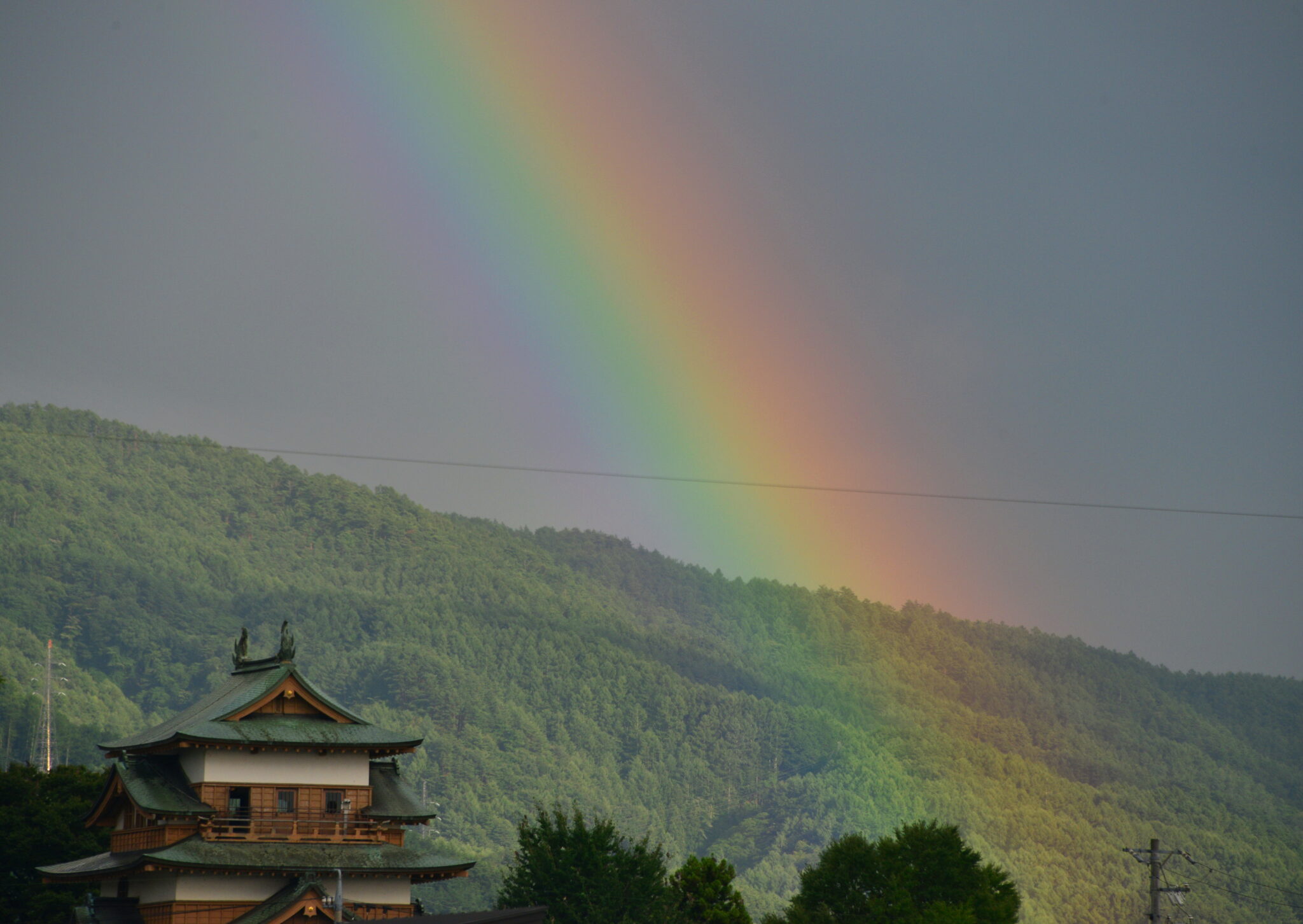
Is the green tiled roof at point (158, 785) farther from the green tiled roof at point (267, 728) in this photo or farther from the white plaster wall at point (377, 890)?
the white plaster wall at point (377, 890)

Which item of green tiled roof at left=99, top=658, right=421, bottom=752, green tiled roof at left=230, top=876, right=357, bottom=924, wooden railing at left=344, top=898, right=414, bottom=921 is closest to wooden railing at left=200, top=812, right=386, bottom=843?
green tiled roof at left=230, top=876, right=357, bottom=924

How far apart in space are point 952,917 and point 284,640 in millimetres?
23909

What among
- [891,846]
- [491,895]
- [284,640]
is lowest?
[491,895]

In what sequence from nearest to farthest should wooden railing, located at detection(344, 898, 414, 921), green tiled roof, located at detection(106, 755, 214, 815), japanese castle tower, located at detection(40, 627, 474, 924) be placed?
1. japanese castle tower, located at detection(40, 627, 474, 924)
2. green tiled roof, located at detection(106, 755, 214, 815)
3. wooden railing, located at detection(344, 898, 414, 921)

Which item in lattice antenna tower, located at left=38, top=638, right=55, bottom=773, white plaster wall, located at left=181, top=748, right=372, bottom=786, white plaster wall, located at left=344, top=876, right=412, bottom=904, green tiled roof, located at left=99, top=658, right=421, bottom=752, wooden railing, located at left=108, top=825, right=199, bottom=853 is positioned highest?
lattice antenna tower, located at left=38, top=638, right=55, bottom=773

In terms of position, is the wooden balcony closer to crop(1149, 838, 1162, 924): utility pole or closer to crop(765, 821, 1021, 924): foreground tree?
crop(765, 821, 1021, 924): foreground tree

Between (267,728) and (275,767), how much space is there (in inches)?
46.5

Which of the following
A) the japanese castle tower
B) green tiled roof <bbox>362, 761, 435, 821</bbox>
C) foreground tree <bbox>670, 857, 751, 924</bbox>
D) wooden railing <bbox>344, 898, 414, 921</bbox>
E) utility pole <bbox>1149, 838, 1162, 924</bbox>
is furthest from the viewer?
foreground tree <bbox>670, 857, 751, 924</bbox>

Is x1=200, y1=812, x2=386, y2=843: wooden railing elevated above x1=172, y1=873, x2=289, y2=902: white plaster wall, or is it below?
above

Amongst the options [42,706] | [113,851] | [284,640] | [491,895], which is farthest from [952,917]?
[42,706]

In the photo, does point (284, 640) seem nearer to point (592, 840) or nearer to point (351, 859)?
point (351, 859)

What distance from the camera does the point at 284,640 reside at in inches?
1806

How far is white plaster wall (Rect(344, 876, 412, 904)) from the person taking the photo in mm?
42219

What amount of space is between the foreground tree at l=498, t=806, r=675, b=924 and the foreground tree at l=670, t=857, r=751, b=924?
38.0 inches
